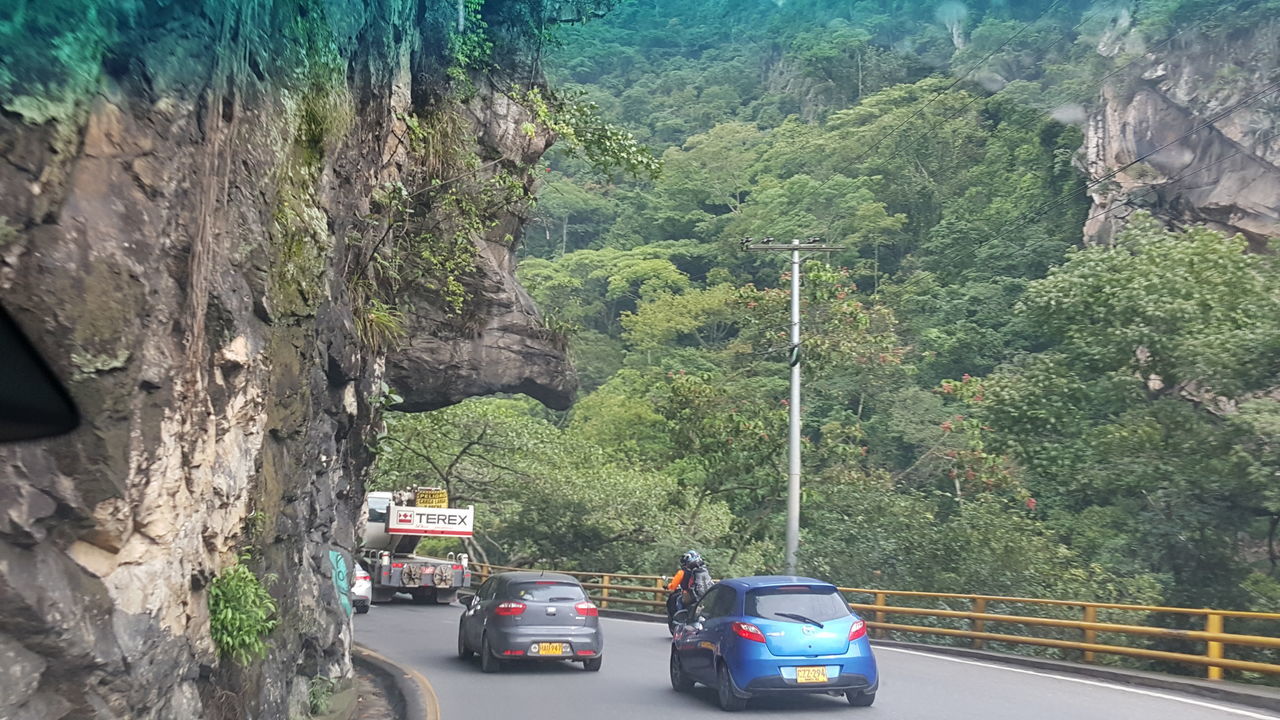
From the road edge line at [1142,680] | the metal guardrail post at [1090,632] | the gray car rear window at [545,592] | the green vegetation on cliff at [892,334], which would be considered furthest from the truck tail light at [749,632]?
the green vegetation on cliff at [892,334]

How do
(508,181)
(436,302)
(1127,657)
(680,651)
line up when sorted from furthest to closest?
1. (436,302)
2. (508,181)
3. (1127,657)
4. (680,651)

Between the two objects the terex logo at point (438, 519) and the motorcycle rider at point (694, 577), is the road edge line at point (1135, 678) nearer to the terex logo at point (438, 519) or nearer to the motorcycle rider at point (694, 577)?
Result: the motorcycle rider at point (694, 577)

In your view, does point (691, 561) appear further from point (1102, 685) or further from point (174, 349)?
point (174, 349)

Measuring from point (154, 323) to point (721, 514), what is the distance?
3080 cm

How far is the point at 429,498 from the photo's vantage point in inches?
1382

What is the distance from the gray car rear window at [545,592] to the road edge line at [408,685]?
1895mm

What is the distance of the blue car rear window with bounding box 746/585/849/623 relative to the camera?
12344 millimetres

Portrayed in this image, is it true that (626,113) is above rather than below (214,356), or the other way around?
above

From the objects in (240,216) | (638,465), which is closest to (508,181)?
(240,216)

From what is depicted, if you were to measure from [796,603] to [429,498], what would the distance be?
79.5 feet

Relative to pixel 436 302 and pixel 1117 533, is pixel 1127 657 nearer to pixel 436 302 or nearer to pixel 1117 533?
pixel 1117 533

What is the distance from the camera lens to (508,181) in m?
22.1

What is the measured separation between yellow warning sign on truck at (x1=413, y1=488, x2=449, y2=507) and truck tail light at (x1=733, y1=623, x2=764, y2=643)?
23.8 m

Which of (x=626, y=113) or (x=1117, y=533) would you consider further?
(x=626, y=113)
